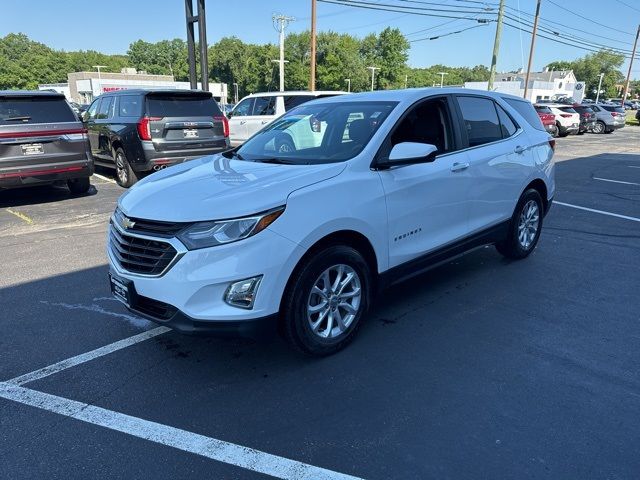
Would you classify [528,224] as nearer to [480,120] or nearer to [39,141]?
[480,120]

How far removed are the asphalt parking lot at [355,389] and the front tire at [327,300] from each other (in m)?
0.18

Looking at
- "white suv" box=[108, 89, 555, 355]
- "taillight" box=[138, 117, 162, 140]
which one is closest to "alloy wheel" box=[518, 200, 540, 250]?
"white suv" box=[108, 89, 555, 355]

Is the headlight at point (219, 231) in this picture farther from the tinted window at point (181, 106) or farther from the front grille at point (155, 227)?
the tinted window at point (181, 106)

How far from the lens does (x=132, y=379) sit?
10.8 ft

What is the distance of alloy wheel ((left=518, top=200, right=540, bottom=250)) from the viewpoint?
18.1 ft

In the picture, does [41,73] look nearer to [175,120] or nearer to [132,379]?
[175,120]

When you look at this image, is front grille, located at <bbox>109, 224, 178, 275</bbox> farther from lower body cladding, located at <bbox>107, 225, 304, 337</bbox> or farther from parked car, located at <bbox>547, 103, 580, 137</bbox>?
parked car, located at <bbox>547, 103, 580, 137</bbox>

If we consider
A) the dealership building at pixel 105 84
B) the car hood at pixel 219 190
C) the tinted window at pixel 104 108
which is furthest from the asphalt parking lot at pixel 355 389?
the dealership building at pixel 105 84

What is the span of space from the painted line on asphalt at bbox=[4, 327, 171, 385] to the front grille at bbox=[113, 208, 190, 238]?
1.01 m

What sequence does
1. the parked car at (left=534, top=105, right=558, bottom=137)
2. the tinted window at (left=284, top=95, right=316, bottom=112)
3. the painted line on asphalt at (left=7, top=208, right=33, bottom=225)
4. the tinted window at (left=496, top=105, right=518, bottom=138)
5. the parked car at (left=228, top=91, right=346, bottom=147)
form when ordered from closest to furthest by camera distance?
1. the tinted window at (left=496, top=105, right=518, bottom=138)
2. the painted line on asphalt at (left=7, top=208, right=33, bottom=225)
3. the tinted window at (left=284, top=95, right=316, bottom=112)
4. the parked car at (left=228, top=91, right=346, bottom=147)
5. the parked car at (left=534, top=105, right=558, bottom=137)

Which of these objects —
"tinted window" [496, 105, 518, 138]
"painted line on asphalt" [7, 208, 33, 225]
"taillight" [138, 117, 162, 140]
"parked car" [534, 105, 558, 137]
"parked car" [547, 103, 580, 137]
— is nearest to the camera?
"tinted window" [496, 105, 518, 138]

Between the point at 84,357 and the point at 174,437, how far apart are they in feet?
4.07

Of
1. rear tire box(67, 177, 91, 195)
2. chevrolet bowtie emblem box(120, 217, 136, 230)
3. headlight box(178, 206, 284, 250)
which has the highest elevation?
headlight box(178, 206, 284, 250)

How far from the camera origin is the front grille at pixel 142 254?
9.90 feet
